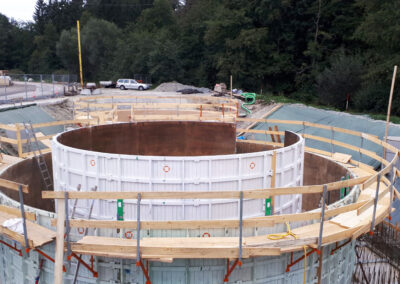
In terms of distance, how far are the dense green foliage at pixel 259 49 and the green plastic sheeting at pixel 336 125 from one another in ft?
26.9

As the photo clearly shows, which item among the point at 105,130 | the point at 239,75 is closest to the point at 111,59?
the point at 239,75

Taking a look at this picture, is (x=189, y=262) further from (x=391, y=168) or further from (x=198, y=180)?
(x=391, y=168)

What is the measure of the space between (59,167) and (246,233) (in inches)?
234

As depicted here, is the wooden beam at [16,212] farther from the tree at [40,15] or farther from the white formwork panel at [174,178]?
the tree at [40,15]

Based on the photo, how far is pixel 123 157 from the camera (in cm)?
942

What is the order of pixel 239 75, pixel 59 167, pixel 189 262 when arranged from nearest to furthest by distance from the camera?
pixel 189 262
pixel 59 167
pixel 239 75

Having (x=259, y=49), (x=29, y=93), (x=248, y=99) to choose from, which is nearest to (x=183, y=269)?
(x=248, y=99)

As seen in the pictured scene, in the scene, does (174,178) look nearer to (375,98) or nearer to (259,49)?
(375,98)

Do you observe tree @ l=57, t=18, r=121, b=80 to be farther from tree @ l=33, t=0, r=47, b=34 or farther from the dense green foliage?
tree @ l=33, t=0, r=47, b=34

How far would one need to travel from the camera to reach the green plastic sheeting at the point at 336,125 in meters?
18.1

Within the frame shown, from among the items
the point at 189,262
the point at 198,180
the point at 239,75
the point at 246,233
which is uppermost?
the point at 239,75

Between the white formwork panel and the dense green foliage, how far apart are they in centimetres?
2439

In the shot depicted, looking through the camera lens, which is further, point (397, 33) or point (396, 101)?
point (396, 101)

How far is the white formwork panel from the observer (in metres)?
9.35
